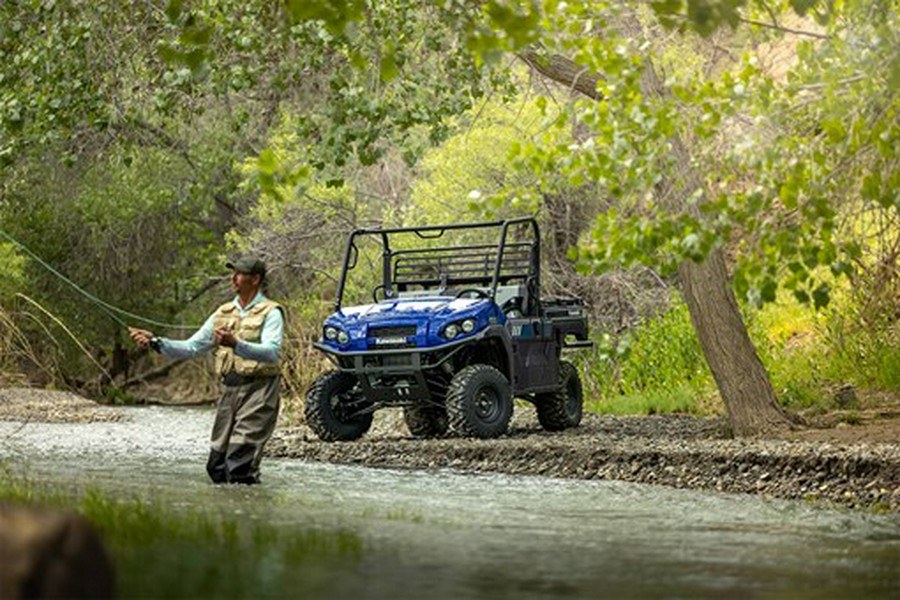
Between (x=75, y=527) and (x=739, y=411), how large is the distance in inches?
479

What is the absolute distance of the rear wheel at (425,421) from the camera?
63.5ft

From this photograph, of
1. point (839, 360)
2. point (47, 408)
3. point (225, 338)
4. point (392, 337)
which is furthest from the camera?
point (47, 408)

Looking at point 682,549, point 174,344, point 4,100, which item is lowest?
point 682,549

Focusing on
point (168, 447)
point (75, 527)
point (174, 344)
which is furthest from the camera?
point (168, 447)

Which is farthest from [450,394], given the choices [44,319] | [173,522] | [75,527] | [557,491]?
[44,319]

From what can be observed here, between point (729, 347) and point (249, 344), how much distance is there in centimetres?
634

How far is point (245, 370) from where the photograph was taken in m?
13.2

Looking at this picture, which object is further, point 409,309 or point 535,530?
point 409,309

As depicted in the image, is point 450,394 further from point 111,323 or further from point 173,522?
point 111,323

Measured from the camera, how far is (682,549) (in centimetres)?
988

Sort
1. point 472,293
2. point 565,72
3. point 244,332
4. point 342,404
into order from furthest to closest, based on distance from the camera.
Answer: point 342,404 → point 472,293 → point 565,72 → point 244,332

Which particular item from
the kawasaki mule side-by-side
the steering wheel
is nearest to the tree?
the kawasaki mule side-by-side

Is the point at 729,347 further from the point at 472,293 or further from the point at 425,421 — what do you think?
the point at 425,421

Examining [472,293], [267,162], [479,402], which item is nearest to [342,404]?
[479,402]
